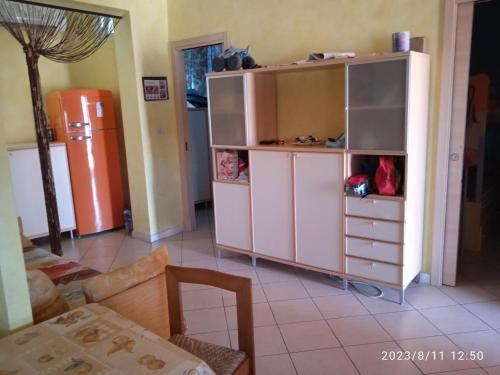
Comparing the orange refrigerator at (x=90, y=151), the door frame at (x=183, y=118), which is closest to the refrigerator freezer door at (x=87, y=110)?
the orange refrigerator at (x=90, y=151)

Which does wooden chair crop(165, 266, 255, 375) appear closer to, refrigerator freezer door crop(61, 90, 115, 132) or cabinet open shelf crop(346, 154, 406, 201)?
cabinet open shelf crop(346, 154, 406, 201)

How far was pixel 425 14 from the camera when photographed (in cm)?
287

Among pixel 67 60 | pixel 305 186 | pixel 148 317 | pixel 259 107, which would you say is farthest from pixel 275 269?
pixel 67 60

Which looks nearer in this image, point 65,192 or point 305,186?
point 305,186

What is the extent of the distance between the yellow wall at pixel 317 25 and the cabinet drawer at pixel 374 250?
1.50ft

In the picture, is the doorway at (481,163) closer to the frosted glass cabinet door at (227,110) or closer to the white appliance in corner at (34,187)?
the frosted glass cabinet door at (227,110)

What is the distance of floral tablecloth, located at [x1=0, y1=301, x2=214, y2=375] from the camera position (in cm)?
122

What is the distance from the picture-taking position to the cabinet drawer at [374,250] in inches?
112

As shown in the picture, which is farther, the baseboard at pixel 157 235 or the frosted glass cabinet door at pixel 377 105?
the baseboard at pixel 157 235

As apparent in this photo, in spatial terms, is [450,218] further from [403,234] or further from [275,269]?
[275,269]

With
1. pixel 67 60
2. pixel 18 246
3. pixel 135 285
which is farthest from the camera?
pixel 67 60

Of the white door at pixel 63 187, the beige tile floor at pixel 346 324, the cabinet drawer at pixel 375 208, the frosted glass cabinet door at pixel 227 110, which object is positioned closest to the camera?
the beige tile floor at pixel 346 324

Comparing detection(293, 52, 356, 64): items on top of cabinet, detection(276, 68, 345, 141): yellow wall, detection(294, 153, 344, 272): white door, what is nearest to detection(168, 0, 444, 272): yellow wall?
detection(276, 68, 345, 141): yellow wall

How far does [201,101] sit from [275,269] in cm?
298
